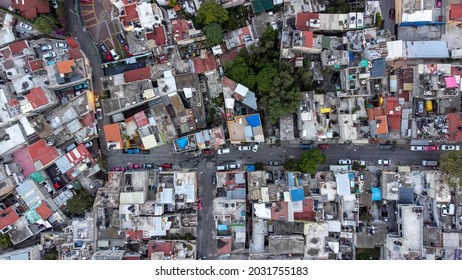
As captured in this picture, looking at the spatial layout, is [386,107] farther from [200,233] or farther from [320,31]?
[200,233]

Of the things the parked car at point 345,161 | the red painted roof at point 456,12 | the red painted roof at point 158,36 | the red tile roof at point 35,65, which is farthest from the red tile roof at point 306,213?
the red tile roof at point 35,65

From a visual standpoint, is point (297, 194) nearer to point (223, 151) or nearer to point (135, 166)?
point (223, 151)

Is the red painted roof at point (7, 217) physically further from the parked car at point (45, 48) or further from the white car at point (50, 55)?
the parked car at point (45, 48)

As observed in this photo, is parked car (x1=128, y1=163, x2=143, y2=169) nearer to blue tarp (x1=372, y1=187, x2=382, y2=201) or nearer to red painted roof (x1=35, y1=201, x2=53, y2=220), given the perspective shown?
red painted roof (x1=35, y1=201, x2=53, y2=220)

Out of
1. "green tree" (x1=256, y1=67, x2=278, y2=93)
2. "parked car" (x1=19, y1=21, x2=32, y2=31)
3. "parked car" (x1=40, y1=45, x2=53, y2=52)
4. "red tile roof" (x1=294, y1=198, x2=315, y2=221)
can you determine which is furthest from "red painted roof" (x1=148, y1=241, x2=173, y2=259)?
"parked car" (x1=19, y1=21, x2=32, y2=31)

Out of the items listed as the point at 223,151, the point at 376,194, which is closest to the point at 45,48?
the point at 223,151

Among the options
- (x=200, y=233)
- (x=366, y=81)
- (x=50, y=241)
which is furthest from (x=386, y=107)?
(x=50, y=241)

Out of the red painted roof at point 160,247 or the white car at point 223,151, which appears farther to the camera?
the white car at point 223,151
